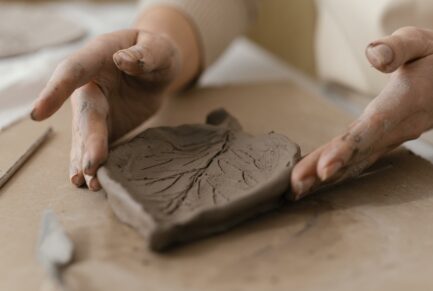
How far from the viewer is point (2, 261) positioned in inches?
26.1

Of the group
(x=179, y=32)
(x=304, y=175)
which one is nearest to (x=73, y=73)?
(x=304, y=175)

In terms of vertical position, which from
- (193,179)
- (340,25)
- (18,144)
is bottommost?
(18,144)

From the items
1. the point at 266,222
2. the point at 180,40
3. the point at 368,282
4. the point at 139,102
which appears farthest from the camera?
the point at 180,40

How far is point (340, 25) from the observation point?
1240 millimetres

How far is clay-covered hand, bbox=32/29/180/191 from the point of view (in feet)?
2.51

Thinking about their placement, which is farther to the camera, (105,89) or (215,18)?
(215,18)

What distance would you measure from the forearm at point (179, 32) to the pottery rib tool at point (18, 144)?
312 millimetres

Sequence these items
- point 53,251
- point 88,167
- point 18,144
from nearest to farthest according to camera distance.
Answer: point 53,251, point 88,167, point 18,144

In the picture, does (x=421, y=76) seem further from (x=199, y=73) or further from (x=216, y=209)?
(x=199, y=73)

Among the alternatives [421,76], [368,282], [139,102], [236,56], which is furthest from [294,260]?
[236,56]

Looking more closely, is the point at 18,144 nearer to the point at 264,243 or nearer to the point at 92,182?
the point at 92,182

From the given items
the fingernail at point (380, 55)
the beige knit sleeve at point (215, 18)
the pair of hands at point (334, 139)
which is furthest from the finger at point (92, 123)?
the beige knit sleeve at point (215, 18)

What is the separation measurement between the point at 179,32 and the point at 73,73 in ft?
1.62

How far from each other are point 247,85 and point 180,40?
0.77 ft
